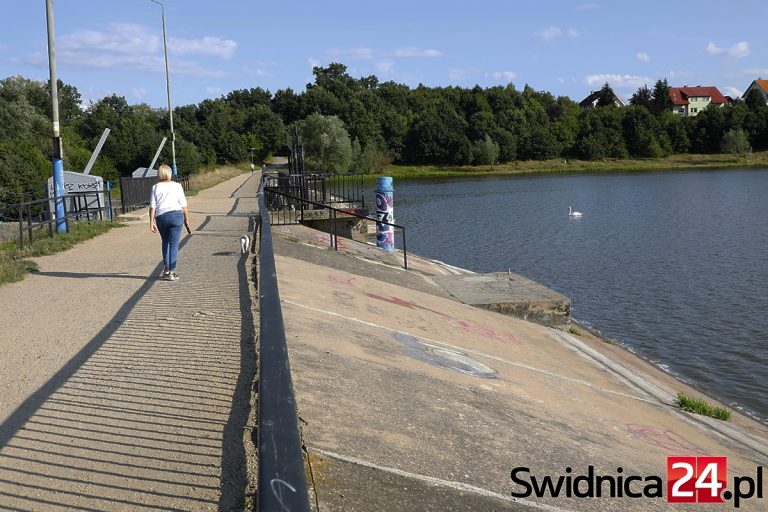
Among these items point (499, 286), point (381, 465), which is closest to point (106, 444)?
point (381, 465)

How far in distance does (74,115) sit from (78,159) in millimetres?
78729

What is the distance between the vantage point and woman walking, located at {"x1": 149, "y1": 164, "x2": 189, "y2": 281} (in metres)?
10.5

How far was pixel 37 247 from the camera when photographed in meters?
14.2

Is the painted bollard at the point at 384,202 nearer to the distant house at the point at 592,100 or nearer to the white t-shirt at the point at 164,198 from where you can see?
the white t-shirt at the point at 164,198

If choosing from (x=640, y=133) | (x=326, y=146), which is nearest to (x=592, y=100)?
(x=640, y=133)

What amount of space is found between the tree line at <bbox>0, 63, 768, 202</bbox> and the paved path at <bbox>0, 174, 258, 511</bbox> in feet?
240

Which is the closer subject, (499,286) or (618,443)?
(618,443)

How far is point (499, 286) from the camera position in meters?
16.0

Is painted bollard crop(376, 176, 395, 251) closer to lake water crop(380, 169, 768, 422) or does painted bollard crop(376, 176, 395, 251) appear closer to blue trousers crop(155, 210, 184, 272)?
lake water crop(380, 169, 768, 422)

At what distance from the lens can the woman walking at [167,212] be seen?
34.5 feet

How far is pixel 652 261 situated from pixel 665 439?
1896 cm

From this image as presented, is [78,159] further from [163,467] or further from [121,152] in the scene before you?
[163,467]

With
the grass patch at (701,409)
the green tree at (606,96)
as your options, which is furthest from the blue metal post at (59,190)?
the green tree at (606,96)

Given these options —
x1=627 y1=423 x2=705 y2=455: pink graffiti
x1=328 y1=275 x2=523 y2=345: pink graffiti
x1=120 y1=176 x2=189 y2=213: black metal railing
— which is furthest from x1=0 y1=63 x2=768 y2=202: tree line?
x1=627 y1=423 x2=705 y2=455: pink graffiti
